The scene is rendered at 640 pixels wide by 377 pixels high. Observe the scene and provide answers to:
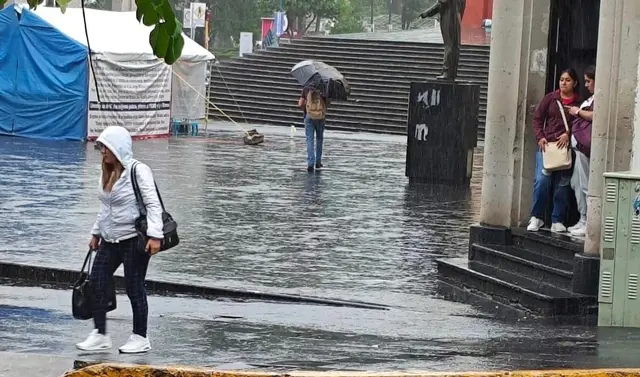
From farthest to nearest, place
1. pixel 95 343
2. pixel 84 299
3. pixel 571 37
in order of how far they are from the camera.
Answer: pixel 571 37 → pixel 84 299 → pixel 95 343

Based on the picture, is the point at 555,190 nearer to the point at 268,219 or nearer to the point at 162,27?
the point at 268,219

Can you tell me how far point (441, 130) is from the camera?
2270cm

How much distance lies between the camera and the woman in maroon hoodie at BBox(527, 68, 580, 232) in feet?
39.7

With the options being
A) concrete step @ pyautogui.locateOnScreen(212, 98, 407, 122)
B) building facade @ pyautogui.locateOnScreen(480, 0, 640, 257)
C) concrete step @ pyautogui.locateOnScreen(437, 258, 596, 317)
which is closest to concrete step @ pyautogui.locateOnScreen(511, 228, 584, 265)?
building facade @ pyautogui.locateOnScreen(480, 0, 640, 257)

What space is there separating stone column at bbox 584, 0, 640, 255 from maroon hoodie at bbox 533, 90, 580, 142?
3.23ft

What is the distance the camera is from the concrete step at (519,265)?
11.4 m

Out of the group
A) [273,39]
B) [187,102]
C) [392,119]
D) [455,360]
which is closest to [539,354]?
[455,360]

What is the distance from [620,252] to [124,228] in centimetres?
384

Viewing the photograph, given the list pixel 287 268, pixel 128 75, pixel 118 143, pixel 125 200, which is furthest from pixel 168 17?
pixel 128 75

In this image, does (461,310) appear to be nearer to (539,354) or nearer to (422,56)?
(539,354)

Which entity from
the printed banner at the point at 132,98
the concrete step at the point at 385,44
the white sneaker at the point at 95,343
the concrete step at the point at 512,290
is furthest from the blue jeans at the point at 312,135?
the concrete step at the point at 385,44

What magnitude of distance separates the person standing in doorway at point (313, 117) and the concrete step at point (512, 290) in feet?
35.5

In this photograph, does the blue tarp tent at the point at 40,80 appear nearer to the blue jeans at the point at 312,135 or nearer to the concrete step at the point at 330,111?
the blue jeans at the point at 312,135

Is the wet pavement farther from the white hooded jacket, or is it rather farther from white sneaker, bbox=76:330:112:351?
the white hooded jacket
